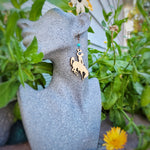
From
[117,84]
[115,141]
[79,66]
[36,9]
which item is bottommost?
[115,141]

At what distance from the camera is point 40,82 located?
2.37ft

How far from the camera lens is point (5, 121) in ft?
2.06

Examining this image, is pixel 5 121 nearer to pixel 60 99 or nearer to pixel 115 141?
pixel 60 99

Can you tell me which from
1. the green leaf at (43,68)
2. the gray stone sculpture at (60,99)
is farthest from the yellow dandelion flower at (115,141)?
the green leaf at (43,68)

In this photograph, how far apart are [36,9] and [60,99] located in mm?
371

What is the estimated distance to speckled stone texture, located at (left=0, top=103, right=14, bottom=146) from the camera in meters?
0.62

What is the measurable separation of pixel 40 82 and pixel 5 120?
22 centimetres

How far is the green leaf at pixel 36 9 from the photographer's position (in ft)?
1.83

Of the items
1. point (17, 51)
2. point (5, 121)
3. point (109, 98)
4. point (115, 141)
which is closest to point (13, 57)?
point (17, 51)

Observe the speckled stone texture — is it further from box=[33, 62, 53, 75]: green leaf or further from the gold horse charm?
the gold horse charm

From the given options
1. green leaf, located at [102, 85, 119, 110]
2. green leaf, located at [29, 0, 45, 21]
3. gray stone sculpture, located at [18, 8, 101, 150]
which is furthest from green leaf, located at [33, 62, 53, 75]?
green leaf, located at [102, 85, 119, 110]

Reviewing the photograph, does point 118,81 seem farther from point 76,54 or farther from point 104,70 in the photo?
point 76,54

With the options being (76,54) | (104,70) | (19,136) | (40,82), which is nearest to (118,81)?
(104,70)

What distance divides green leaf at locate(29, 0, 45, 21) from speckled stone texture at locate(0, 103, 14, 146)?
1.31 ft
